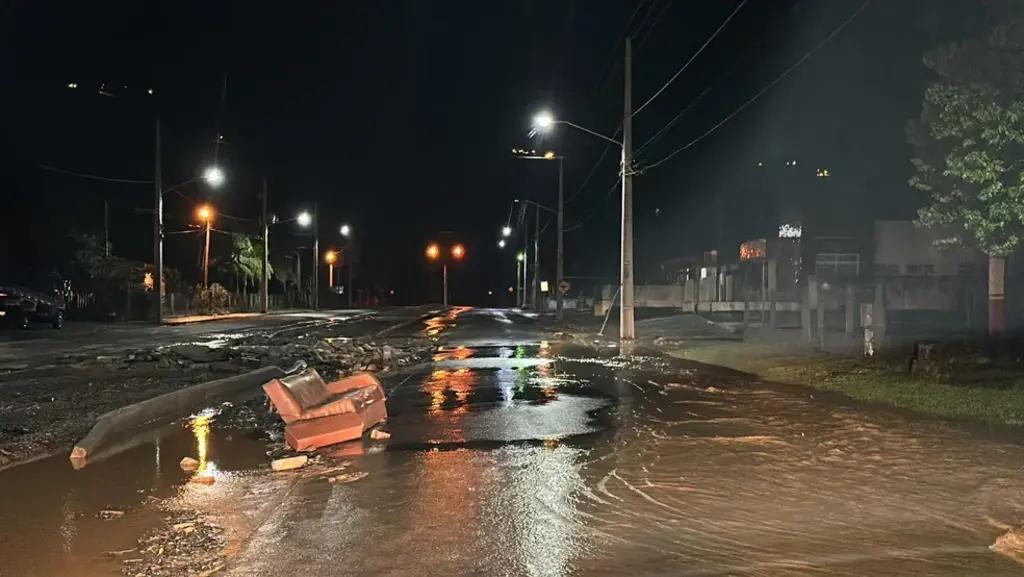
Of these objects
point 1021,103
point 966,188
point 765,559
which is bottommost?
point 765,559

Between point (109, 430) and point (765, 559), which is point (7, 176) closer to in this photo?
point (109, 430)

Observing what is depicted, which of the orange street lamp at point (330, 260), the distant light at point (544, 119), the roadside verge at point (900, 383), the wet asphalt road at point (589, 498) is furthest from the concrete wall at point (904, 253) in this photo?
the orange street lamp at point (330, 260)

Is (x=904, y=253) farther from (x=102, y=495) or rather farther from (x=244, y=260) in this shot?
(x=244, y=260)

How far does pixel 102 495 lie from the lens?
746 cm

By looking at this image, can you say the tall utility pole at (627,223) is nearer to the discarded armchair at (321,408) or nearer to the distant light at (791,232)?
the distant light at (791,232)

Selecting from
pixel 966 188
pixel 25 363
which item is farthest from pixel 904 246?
pixel 25 363

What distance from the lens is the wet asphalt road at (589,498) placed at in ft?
18.5

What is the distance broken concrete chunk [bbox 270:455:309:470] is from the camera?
844cm

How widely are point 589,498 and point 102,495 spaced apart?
4359mm

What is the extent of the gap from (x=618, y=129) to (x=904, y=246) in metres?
17.0

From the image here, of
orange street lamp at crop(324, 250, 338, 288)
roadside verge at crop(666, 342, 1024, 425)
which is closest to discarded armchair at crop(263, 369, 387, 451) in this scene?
roadside verge at crop(666, 342, 1024, 425)

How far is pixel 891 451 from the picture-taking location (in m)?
9.09

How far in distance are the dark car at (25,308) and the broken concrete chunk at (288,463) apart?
3010cm

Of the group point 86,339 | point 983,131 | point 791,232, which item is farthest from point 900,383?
point 86,339
